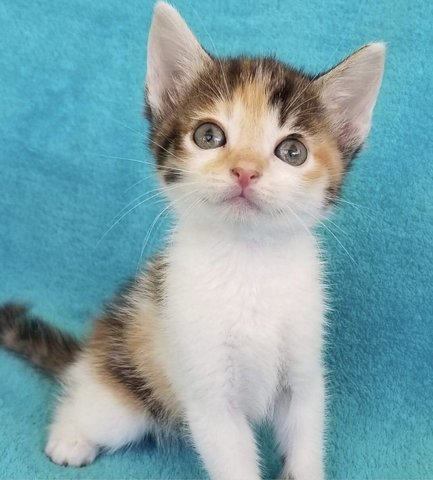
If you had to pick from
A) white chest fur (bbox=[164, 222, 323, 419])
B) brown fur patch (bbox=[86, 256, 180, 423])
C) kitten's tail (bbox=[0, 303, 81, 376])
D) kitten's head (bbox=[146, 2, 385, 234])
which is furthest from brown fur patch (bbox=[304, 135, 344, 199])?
kitten's tail (bbox=[0, 303, 81, 376])

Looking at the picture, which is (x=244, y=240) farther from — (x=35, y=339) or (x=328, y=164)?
(x=35, y=339)

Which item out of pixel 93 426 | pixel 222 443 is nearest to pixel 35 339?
pixel 93 426

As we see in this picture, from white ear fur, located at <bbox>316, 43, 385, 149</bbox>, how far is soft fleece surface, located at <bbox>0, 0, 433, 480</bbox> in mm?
308

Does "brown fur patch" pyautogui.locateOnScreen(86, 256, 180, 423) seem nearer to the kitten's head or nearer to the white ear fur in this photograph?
the kitten's head

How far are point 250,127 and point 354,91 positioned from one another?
0.84ft

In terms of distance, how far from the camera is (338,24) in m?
2.05

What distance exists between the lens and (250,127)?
1384 millimetres

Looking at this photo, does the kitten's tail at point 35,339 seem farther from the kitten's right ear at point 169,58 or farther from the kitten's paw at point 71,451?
the kitten's right ear at point 169,58

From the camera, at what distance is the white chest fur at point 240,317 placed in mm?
1451

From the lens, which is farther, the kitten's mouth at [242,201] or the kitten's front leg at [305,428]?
the kitten's front leg at [305,428]

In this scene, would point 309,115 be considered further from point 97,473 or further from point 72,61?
point 72,61

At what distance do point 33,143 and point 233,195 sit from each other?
1.11m

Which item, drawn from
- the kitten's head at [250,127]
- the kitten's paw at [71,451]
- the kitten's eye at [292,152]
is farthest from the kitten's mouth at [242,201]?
the kitten's paw at [71,451]

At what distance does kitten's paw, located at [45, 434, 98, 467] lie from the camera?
1.64m
